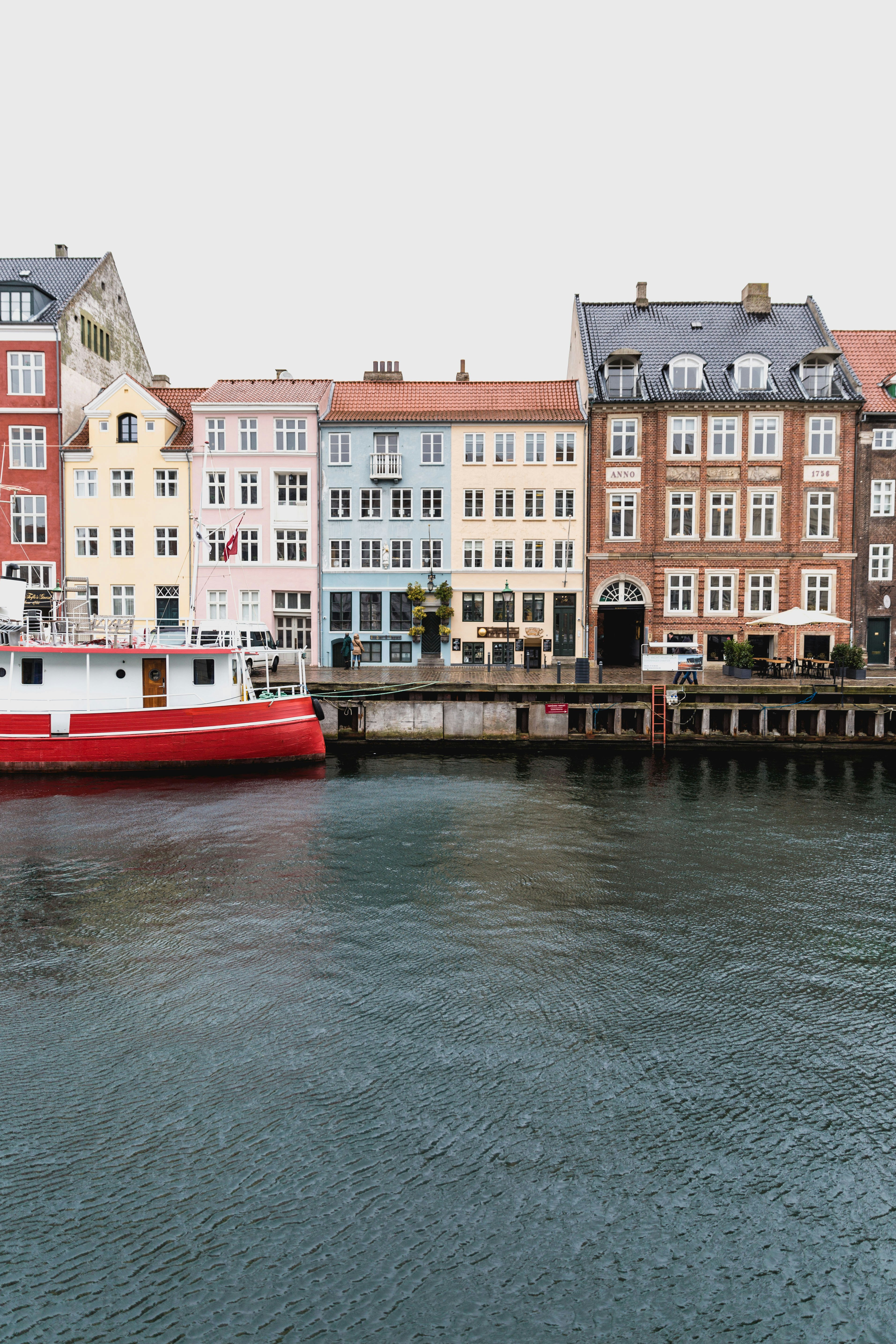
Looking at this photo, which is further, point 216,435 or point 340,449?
point 340,449

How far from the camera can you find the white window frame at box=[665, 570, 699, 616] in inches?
1699

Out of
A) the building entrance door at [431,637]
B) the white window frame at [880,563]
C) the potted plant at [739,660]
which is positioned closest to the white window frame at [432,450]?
the building entrance door at [431,637]

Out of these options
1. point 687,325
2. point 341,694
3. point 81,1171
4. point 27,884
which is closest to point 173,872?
point 27,884

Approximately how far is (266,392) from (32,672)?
2196 cm

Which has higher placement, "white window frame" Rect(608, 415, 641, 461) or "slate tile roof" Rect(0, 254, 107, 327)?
"slate tile roof" Rect(0, 254, 107, 327)

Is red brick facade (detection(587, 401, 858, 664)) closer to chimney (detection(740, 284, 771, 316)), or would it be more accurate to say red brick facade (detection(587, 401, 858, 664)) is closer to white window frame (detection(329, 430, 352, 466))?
chimney (detection(740, 284, 771, 316))

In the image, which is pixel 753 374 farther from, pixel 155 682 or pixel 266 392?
pixel 155 682

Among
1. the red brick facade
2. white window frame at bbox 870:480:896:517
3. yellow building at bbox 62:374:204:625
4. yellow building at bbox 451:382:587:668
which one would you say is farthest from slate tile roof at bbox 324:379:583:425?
white window frame at bbox 870:480:896:517

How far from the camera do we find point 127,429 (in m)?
44.3

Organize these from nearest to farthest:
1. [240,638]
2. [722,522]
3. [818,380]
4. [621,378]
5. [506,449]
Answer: [240,638] < [818,380] < [722,522] < [621,378] < [506,449]

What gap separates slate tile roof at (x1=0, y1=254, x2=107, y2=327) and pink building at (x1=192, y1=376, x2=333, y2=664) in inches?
341

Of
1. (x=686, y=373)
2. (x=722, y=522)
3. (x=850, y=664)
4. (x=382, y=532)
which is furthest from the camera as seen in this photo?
(x=382, y=532)

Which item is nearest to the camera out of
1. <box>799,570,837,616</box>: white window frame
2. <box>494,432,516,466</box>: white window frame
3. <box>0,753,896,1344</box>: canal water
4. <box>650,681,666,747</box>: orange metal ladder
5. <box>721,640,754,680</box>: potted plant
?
<box>0,753,896,1344</box>: canal water

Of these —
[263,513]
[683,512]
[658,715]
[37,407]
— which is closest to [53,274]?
[37,407]
